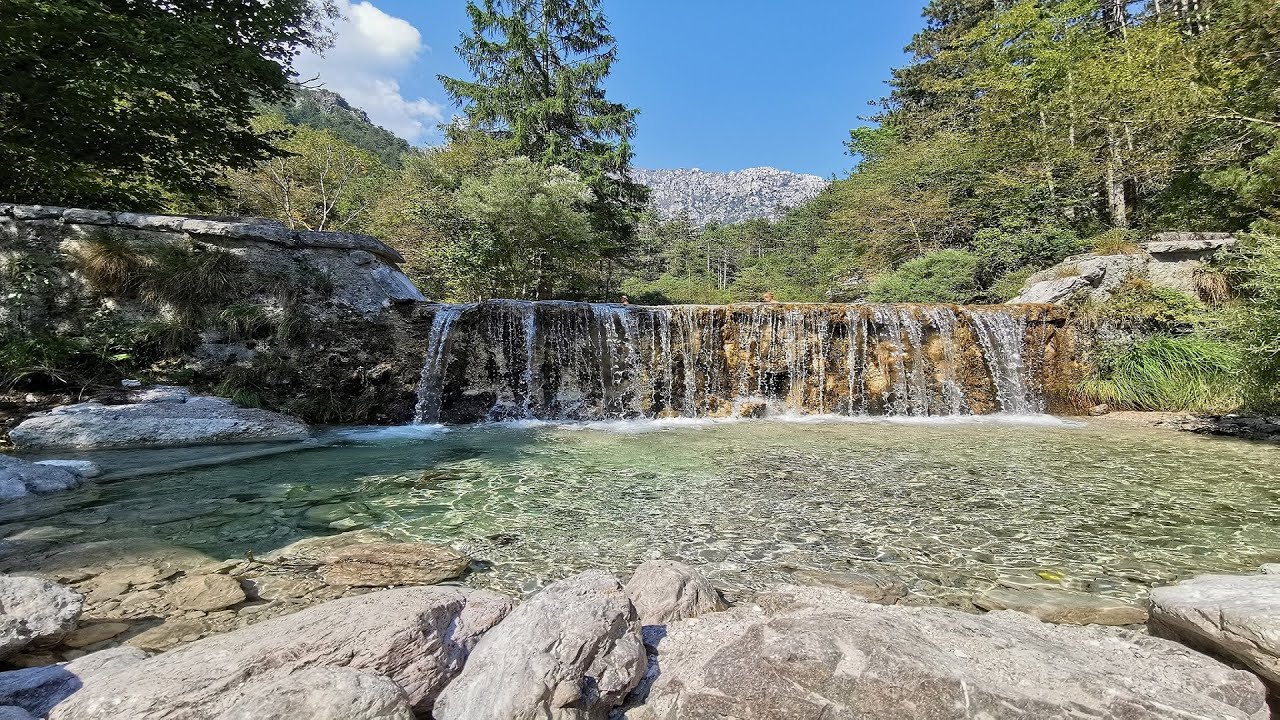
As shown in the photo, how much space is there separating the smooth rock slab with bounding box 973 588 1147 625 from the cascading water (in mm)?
6808

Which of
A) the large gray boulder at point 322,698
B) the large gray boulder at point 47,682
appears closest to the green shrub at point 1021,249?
the large gray boulder at point 322,698

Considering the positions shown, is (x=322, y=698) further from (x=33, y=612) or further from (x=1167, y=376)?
(x=1167, y=376)

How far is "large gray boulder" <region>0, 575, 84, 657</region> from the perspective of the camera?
183 centimetres

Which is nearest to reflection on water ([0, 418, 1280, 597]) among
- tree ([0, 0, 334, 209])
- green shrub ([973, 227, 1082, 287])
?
tree ([0, 0, 334, 209])

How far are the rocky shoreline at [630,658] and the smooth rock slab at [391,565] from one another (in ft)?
1.63

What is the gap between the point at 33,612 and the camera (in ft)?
6.31

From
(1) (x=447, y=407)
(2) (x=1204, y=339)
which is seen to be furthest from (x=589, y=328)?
(2) (x=1204, y=339)

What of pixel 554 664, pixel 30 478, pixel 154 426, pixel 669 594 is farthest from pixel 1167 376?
pixel 154 426

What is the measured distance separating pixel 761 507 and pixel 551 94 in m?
20.8

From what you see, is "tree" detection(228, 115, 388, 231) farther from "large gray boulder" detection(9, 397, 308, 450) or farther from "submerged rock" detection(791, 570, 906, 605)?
"submerged rock" detection(791, 570, 906, 605)

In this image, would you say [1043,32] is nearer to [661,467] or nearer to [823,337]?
[823,337]

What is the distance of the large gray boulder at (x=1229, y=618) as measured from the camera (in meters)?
1.68

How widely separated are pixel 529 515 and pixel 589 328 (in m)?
6.02

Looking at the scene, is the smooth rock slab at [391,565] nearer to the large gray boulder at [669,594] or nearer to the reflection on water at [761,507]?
the reflection on water at [761,507]
